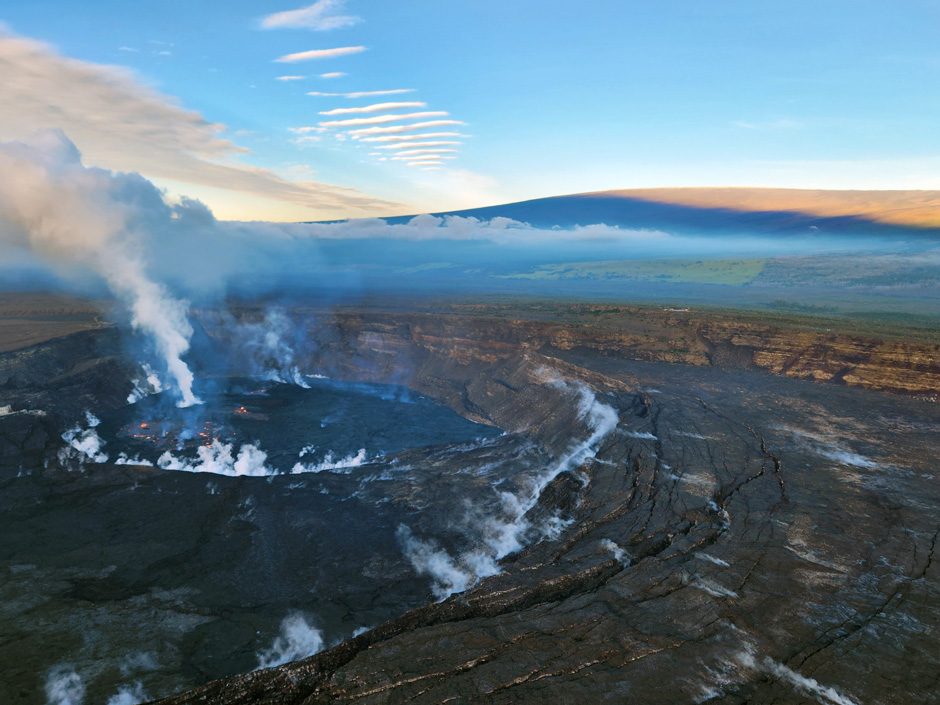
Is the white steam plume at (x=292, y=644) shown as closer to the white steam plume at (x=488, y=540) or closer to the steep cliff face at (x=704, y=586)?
the steep cliff face at (x=704, y=586)

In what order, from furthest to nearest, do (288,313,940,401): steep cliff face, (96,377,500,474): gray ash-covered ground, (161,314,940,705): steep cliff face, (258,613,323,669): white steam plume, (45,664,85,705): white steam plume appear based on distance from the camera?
1. (288,313,940,401): steep cliff face
2. (96,377,500,474): gray ash-covered ground
3. (258,613,323,669): white steam plume
4. (45,664,85,705): white steam plume
5. (161,314,940,705): steep cliff face

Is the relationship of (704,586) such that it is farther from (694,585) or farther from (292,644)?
(292,644)

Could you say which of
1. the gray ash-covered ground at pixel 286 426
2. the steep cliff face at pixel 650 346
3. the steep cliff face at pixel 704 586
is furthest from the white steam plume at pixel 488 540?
the steep cliff face at pixel 650 346

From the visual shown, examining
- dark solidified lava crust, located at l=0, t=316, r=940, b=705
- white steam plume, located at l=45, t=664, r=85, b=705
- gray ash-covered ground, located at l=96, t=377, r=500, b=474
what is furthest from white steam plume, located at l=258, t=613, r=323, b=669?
gray ash-covered ground, located at l=96, t=377, r=500, b=474

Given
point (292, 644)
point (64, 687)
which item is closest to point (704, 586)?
point (292, 644)

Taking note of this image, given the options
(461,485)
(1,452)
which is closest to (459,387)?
(461,485)

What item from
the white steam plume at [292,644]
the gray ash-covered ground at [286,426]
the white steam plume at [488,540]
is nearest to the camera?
the white steam plume at [292,644]

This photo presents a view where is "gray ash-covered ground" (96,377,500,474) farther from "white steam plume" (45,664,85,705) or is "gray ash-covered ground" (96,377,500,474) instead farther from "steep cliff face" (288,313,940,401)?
"white steam plume" (45,664,85,705)

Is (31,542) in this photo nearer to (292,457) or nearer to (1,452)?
(1,452)

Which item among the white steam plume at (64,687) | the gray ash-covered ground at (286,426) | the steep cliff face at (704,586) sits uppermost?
the steep cliff face at (704,586)

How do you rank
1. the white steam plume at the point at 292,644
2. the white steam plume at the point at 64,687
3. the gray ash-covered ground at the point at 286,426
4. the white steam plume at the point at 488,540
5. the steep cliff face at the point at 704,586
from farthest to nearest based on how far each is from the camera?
the gray ash-covered ground at the point at 286,426 → the white steam plume at the point at 488,540 → the white steam plume at the point at 292,644 → the white steam plume at the point at 64,687 → the steep cliff face at the point at 704,586
